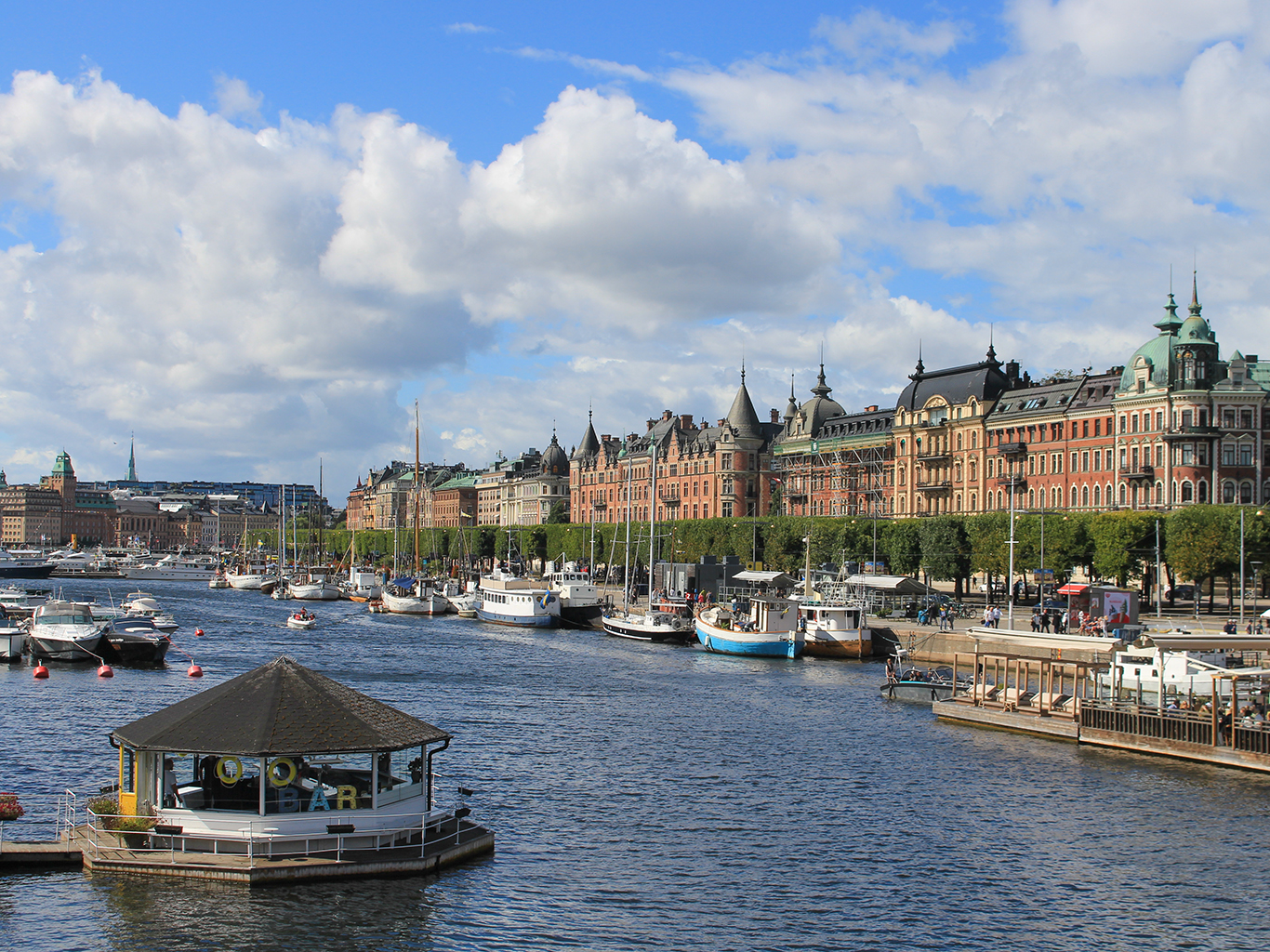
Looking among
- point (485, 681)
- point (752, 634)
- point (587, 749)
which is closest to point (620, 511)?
point (752, 634)

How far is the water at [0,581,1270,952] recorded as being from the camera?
26.3 meters

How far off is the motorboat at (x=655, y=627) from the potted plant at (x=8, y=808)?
218 ft

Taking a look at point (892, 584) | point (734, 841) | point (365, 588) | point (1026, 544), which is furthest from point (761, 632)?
point (365, 588)

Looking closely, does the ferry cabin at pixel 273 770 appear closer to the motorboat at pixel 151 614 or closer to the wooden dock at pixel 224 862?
the wooden dock at pixel 224 862

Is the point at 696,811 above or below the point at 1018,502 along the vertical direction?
below

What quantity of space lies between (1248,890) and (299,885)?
72.2ft

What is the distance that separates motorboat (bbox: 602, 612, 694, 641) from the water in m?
31.1

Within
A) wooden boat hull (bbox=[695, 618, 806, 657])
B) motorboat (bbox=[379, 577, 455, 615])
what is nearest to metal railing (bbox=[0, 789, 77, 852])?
wooden boat hull (bbox=[695, 618, 806, 657])

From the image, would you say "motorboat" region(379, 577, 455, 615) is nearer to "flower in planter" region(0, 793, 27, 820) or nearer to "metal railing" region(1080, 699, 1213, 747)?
"metal railing" region(1080, 699, 1213, 747)

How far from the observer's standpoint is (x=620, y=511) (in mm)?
199000

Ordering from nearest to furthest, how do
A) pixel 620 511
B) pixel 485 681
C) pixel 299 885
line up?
pixel 299 885 < pixel 485 681 < pixel 620 511

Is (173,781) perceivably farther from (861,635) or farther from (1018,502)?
(1018,502)

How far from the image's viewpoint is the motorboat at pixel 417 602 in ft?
427

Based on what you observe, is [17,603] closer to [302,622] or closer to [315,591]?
[302,622]
